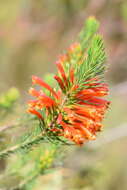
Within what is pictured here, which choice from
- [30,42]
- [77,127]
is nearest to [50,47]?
[30,42]

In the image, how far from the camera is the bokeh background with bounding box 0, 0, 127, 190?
202 inches

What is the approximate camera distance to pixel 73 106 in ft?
3.78

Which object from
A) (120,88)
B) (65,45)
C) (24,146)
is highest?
(65,45)

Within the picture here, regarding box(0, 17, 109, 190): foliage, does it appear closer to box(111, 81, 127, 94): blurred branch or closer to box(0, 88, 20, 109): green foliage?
box(0, 88, 20, 109): green foliage

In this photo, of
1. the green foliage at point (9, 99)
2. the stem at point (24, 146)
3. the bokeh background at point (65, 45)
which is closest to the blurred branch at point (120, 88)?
the bokeh background at point (65, 45)

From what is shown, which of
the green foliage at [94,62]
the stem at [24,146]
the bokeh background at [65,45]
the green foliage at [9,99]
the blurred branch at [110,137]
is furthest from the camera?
the bokeh background at [65,45]

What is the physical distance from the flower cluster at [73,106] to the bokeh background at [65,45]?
3.25 m

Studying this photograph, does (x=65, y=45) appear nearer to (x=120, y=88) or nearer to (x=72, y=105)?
(x=120, y=88)

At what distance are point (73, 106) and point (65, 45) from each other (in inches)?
192

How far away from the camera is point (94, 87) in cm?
114

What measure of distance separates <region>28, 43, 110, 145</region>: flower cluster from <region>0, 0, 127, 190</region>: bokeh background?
325 centimetres

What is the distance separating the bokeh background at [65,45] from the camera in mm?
5141

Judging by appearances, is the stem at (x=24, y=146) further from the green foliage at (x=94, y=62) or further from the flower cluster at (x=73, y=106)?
the green foliage at (x=94, y=62)

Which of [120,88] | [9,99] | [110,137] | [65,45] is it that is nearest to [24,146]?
[9,99]
